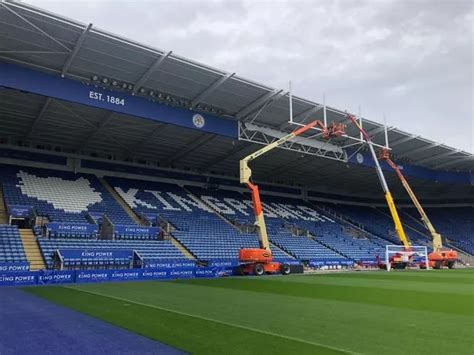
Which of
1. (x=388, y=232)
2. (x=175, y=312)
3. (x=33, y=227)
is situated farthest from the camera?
(x=388, y=232)

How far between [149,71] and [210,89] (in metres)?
3.97

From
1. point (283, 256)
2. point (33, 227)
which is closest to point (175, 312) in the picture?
point (33, 227)

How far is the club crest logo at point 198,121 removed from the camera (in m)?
25.5

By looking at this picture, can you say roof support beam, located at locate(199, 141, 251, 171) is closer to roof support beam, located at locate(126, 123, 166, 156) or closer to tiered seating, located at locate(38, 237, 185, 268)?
roof support beam, located at locate(126, 123, 166, 156)

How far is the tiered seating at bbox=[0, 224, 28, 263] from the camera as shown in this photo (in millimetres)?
19266

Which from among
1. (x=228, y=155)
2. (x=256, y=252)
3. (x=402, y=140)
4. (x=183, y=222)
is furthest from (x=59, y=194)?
(x=402, y=140)

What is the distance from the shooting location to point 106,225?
26031 mm

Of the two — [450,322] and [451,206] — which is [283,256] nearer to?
[450,322]

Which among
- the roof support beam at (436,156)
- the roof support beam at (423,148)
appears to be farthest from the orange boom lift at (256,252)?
the roof support beam at (436,156)

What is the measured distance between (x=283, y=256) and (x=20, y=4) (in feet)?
77.7

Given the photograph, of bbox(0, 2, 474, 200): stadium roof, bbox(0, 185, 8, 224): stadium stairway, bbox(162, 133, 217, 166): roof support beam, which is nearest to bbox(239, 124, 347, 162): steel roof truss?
bbox(0, 2, 474, 200): stadium roof

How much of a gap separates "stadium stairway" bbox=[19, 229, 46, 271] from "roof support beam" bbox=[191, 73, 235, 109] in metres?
12.5

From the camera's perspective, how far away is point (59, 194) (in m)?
27.5

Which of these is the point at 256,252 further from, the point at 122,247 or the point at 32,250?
the point at 32,250
